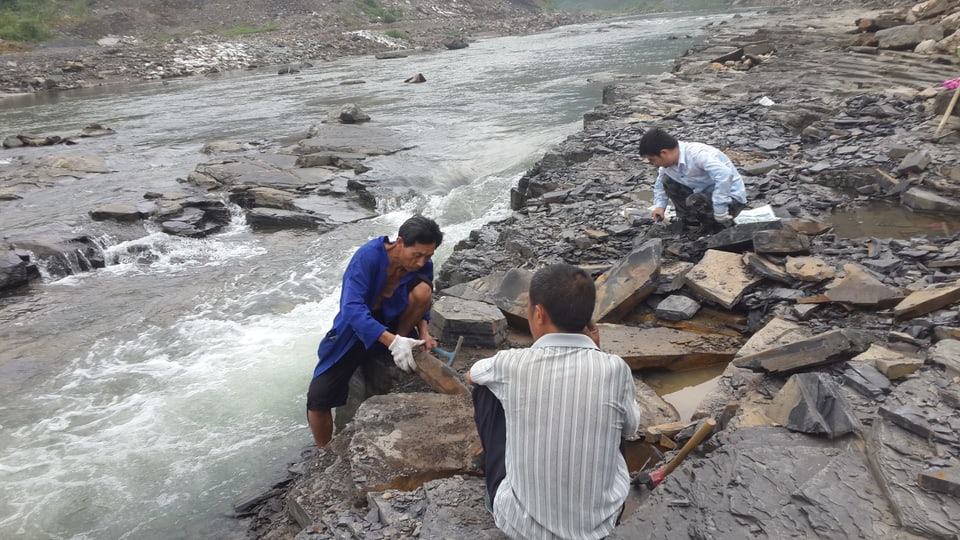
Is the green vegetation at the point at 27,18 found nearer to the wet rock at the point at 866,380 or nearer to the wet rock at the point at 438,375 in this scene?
the wet rock at the point at 438,375

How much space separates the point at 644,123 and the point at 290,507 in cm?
1008

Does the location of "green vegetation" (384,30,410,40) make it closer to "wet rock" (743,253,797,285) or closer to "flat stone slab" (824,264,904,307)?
"wet rock" (743,253,797,285)

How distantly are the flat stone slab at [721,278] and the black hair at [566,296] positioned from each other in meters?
2.79

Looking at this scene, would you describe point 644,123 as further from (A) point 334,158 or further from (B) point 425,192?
(A) point 334,158

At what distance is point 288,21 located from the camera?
42750 mm

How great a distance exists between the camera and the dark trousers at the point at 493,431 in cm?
258

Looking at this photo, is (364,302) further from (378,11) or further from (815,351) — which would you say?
(378,11)

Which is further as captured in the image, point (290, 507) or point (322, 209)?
point (322, 209)

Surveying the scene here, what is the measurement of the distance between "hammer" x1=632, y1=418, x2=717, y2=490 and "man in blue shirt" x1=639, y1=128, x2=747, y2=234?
3203 mm

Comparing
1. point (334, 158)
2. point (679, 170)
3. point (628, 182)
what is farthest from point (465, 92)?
point (679, 170)

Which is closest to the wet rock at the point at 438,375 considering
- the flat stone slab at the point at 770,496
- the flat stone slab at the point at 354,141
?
the flat stone slab at the point at 770,496

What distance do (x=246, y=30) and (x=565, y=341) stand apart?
43.6 m

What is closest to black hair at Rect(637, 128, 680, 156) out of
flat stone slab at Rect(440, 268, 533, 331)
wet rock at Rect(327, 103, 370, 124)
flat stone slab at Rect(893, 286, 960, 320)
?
flat stone slab at Rect(440, 268, 533, 331)

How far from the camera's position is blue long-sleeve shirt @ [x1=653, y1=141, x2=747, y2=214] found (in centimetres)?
575
